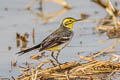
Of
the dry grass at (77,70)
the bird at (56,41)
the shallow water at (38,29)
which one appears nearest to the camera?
the dry grass at (77,70)

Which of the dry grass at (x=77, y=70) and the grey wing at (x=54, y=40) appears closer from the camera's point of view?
the dry grass at (x=77, y=70)

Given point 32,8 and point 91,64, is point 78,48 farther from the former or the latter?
point 32,8

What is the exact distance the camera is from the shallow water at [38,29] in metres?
11.2

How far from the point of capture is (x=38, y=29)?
45.0ft

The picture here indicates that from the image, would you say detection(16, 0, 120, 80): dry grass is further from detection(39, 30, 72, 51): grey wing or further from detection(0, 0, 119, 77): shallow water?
detection(0, 0, 119, 77): shallow water

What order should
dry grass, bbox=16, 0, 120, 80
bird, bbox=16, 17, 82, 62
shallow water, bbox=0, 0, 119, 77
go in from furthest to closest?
shallow water, bbox=0, 0, 119, 77 → bird, bbox=16, 17, 82, 62 → dry grass, bbox=16, 0, 120, 80

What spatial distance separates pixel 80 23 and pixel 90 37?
159 cm

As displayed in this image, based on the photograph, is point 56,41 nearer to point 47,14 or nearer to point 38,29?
point 38,29

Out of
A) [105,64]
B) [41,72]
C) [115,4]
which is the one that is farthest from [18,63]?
[115,4]

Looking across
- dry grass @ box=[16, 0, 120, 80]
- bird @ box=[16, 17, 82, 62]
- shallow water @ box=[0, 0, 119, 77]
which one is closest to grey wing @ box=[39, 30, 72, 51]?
bird @ box=[16, 17, 82, 62]

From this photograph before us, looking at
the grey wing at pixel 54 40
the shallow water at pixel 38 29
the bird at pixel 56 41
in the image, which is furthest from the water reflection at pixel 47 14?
the grey wing at pixel 54 40

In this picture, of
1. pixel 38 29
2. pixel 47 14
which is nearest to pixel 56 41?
pixel 38 29

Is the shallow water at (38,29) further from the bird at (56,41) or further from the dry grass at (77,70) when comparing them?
the dry grass at (77,70)

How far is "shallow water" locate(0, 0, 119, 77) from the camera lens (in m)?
11.2
